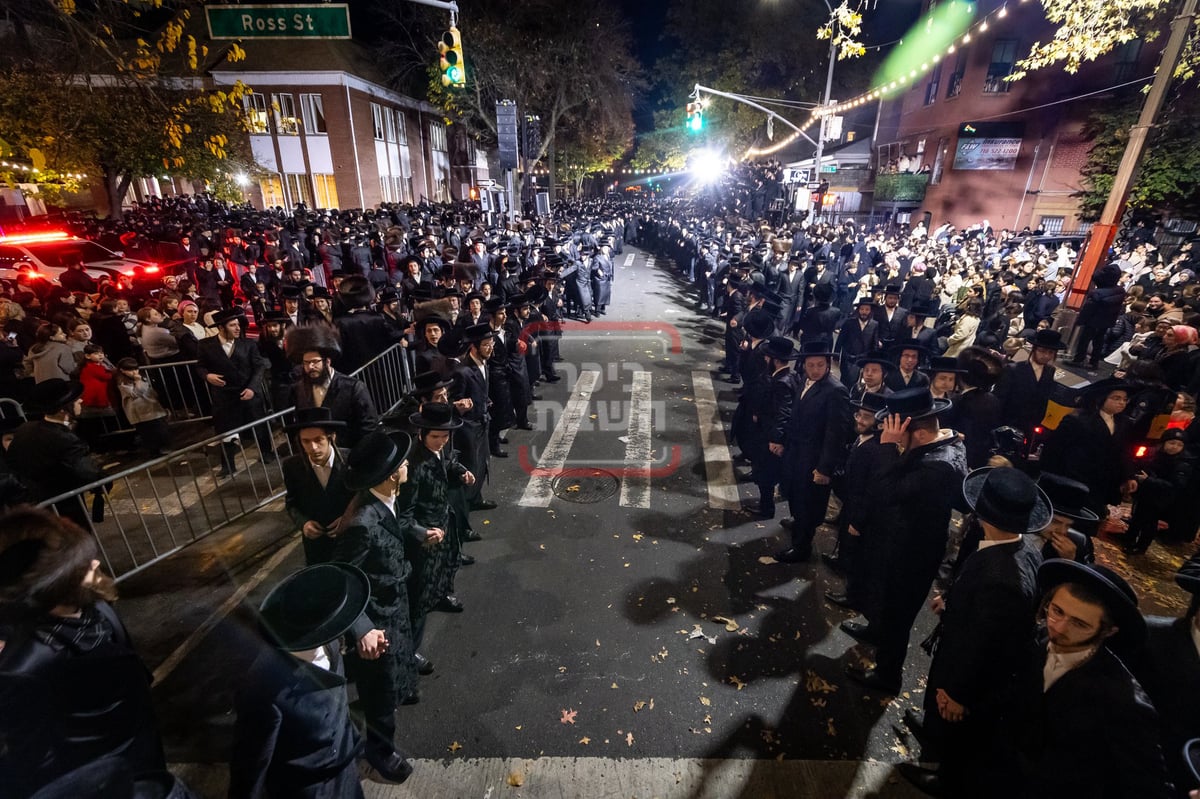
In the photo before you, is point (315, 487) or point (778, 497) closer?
point (315, 487)

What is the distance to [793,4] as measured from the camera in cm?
3894

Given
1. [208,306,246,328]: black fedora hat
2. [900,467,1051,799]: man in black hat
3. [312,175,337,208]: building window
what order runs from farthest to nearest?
1. [312,175,337,208]: building window
2. [208,306,246,328]: black fedora hat
3. [900,467,1051,799]: man in black hat

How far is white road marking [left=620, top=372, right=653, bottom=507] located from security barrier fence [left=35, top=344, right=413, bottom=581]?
3.68 m

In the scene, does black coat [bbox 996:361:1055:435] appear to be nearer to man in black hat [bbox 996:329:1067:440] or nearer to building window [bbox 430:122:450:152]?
man in black hat [bbox 996:329:1067:440]

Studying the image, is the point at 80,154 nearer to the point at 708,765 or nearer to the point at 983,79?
the point at 708,765

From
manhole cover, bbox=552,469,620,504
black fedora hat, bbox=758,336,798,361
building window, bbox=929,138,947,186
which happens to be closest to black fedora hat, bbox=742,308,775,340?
black fedora hat, bbox=758,336,798,361

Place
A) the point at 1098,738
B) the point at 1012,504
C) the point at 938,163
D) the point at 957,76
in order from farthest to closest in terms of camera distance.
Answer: the point at 938,163, the point at 957,76, the point at 1012,504, the point at 1098,738

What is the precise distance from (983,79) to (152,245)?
35.7 meters

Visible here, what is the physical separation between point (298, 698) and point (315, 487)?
6.11 feet

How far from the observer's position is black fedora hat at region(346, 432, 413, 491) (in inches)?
130

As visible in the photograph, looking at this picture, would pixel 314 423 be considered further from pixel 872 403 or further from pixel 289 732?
pixel 872 403

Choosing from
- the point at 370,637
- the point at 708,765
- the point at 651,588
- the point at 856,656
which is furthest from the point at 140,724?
the point at 856,656

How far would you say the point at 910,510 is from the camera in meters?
3.82

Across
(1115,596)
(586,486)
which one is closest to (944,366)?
(1115,596)
